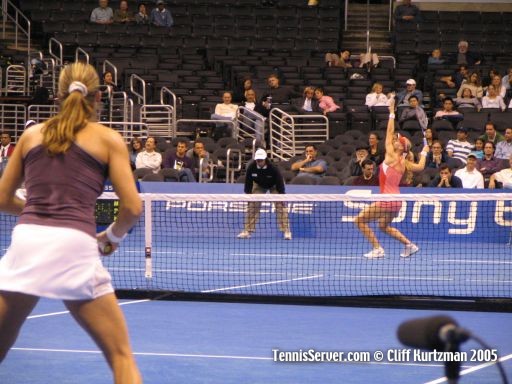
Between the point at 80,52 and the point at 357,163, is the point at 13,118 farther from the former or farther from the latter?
the point at 357,163

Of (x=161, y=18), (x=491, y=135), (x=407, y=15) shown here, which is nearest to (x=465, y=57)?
(x=407, y=15)

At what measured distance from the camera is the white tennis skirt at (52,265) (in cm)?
464

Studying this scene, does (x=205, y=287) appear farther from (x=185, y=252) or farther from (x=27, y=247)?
(x=27, y=247)

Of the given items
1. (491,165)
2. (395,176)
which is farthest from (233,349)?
(491,165)

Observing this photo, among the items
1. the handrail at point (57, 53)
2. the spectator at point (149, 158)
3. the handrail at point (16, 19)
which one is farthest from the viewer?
the handrail at point (16, 19)

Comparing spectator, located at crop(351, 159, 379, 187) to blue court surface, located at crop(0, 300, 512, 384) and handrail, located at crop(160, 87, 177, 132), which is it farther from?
blue court surface, located at crop(0, 300, 512, 384)

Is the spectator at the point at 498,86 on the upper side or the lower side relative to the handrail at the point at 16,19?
lower

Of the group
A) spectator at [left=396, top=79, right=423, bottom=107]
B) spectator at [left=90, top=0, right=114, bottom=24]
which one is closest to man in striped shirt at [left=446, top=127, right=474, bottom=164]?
spectator at [left=396, top=79, right=423, bottom=107]

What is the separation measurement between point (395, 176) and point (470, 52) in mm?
12761

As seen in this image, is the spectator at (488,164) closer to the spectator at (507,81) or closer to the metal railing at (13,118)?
the spectator at (507,81)

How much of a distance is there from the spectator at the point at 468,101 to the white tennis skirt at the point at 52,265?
64.6ft

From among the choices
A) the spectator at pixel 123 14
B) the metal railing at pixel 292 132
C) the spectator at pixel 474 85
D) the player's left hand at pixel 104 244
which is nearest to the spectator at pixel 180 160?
the metal railing at pixel 292 132

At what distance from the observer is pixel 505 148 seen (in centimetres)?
2078

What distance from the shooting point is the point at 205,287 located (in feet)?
41.2
